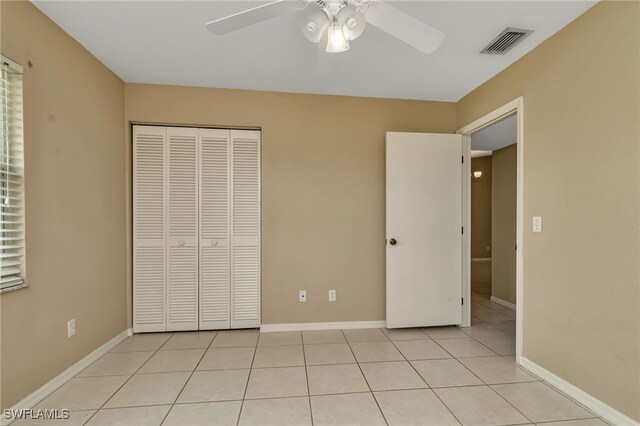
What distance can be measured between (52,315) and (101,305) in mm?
531

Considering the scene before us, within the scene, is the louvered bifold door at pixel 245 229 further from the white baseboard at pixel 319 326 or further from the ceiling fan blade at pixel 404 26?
the ceiling fan blade at pixel 404 26

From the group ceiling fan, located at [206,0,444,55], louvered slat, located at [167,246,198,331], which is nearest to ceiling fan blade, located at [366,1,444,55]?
ceiling fan, located at [206,0,444,55]

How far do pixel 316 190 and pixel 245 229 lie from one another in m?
0.84

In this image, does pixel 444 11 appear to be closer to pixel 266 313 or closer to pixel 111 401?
pixel 266 313

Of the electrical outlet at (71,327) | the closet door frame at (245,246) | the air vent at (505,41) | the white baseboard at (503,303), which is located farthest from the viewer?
the white baseboard at (503,303)

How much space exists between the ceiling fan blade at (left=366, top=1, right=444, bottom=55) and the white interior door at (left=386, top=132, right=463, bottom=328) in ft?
5.18

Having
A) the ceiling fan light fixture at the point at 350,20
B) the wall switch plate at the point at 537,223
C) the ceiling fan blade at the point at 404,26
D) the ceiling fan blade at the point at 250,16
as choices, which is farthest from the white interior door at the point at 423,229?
the ceiling fan blade at the point at 250,16

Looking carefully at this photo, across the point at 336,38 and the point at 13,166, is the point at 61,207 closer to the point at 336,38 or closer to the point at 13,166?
the point at 13,166

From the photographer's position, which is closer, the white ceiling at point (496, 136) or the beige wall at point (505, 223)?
the white ceiling at point (496, 136)

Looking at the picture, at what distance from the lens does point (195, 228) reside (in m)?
2.91

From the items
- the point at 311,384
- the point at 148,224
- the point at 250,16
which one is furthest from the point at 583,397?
the point at 148,224

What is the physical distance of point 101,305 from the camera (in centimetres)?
244

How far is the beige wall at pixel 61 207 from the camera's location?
1707mm

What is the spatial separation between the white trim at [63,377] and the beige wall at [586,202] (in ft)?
11.1
